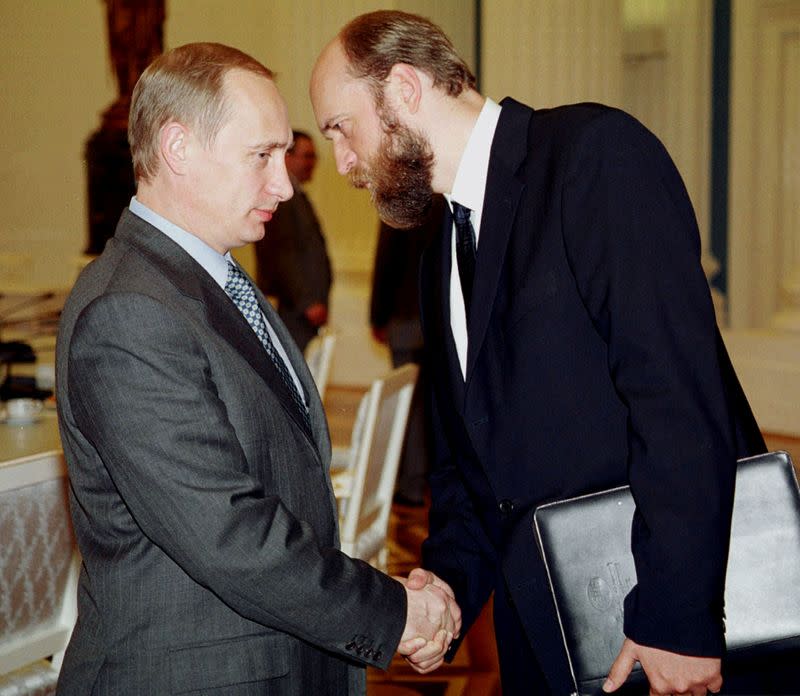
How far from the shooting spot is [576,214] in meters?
1.58

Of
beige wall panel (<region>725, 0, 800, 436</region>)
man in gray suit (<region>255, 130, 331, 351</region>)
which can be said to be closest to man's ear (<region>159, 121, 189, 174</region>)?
man in gray suit (<region>255, 130, 331, 351</region>)

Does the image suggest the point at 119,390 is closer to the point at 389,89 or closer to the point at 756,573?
the point at 389,89

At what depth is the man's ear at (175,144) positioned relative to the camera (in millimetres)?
1582

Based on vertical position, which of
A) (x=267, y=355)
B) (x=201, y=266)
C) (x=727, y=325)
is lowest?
(x=727, y=325)

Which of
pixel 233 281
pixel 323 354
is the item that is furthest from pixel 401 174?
pixel 323 354

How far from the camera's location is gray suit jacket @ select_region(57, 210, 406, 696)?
146 cm

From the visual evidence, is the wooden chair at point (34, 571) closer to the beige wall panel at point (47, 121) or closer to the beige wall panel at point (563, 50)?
the beige wall panel at point (563, 50)

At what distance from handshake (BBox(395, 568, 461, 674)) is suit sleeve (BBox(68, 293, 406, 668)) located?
0.78 ft

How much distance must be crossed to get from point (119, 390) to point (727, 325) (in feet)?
22.7

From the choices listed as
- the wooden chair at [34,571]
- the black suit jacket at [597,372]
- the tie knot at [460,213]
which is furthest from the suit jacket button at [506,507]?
the wooden chair at [34,571]

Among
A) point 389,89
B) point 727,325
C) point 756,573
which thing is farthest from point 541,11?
point 756,573

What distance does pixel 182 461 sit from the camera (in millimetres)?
1463

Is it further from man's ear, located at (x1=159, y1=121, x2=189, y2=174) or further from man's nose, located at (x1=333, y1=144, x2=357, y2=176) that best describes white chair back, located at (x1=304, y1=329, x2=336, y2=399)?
man's ear, located at (x1=159, y1=121, x2=189, y2=174)

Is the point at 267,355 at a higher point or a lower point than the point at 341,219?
higher
